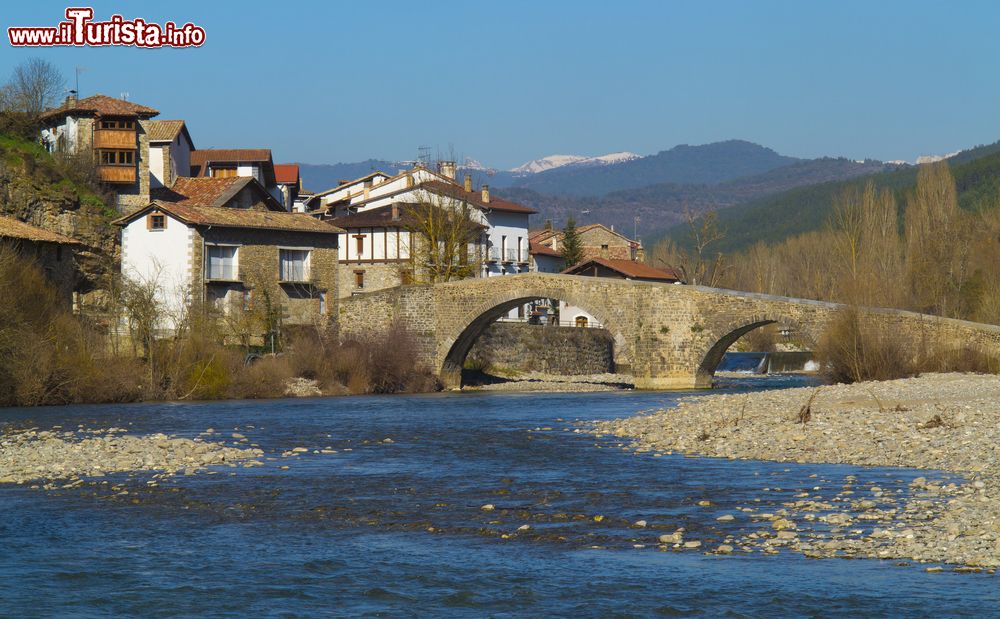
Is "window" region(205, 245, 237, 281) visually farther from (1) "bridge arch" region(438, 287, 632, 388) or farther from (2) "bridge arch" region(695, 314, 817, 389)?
(2) "bridge arch" region(695, 314, 817, 389)

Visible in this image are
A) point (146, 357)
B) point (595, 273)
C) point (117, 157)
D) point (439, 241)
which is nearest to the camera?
point (146, 357)

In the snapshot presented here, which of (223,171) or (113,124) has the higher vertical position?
(113,124)

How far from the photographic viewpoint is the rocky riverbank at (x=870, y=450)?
12.2 meters

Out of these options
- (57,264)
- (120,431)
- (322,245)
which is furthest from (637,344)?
(120,431)

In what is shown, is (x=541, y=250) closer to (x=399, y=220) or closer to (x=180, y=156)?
(x=399, y=220)

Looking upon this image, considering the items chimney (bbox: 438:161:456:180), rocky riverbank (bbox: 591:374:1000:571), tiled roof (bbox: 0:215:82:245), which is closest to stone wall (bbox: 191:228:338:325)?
tiled roof (bbox: 0:215:82:245)

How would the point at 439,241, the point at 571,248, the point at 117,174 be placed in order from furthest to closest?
the point at 571,248, the point at 439,241, the point at 117,174

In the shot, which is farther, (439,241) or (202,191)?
(439,241)

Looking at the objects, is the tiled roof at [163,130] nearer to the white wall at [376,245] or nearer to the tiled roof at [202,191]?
the tiled roof at [202,191]

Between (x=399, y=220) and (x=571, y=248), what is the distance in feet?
55.8

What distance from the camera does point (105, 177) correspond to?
5128 centimetres

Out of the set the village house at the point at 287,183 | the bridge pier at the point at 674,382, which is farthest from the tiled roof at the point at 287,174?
the bridge pier at the point at 674,382

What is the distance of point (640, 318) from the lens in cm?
4228

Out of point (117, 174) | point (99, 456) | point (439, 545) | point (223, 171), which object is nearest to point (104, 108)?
point (117, 174)
